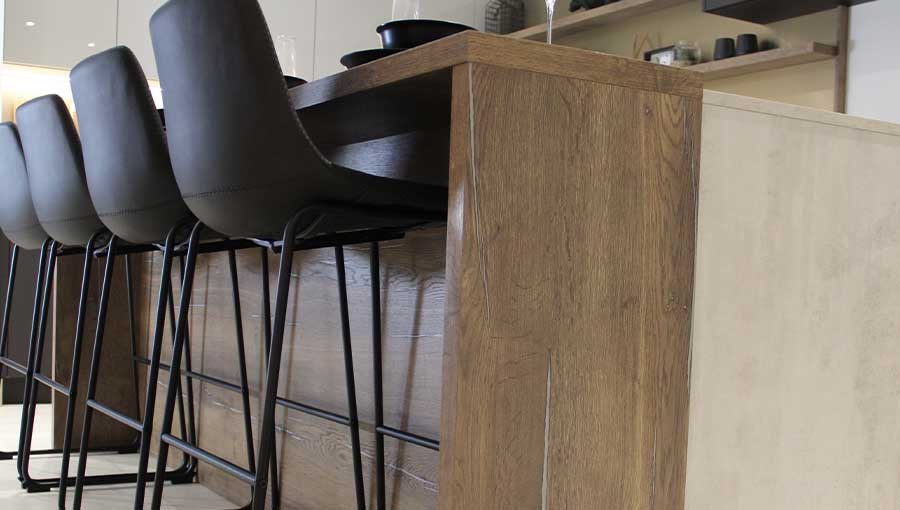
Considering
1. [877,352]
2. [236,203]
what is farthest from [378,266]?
[877,352]

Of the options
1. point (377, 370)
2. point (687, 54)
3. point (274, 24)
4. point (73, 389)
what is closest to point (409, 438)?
point (377, 370)

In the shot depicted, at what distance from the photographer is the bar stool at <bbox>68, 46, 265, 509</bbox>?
5.86ft

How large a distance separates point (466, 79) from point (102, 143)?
102 cm

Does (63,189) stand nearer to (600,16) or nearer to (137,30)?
(137,30)

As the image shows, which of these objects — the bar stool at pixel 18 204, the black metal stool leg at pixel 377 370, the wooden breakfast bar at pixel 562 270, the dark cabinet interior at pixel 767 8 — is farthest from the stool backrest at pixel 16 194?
the dark cabinet interior at pixel 767 8

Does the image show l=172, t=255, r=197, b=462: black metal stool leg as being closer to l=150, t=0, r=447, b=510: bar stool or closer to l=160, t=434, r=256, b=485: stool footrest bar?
l=160, t=434, r=256, b=485: stool footrest bar

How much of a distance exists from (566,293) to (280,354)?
45 centimetres

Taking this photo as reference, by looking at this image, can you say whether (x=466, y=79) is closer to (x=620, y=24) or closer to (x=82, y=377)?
(x=82, y=377)

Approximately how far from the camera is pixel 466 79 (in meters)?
1.13

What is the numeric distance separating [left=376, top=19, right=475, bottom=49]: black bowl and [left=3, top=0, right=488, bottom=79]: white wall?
304 centimetres

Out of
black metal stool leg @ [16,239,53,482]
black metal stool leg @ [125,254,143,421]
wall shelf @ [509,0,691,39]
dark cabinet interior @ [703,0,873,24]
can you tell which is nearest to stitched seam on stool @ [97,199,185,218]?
black metal stool leg @ [16,239,53,482]

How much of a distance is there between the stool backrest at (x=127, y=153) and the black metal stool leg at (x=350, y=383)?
30 cm

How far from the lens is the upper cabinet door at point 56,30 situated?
4.55 m

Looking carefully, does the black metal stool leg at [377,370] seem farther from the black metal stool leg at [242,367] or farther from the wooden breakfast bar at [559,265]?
the black metal stool leg at [242,367]
